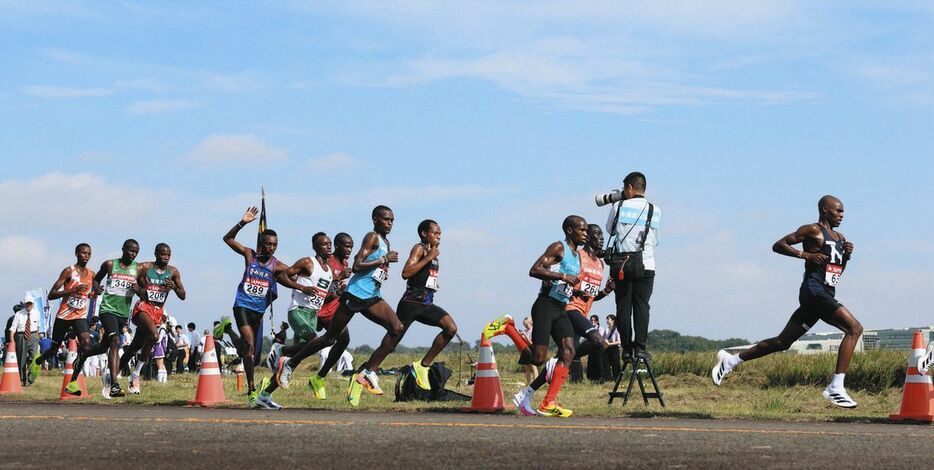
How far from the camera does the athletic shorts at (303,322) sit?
1788cm

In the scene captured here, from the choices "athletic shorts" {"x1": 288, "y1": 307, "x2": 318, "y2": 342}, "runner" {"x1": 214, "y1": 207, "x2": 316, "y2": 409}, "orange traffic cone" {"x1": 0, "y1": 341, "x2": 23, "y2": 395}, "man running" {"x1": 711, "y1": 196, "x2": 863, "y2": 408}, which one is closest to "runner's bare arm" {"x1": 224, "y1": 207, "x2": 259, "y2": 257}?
"runner" {"x1": 214, "y1": 207, "x2": 316, "y2": 409}

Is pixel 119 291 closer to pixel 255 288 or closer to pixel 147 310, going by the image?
pixel 147 310

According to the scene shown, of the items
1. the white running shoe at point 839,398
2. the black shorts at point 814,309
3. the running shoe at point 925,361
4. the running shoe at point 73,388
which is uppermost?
the black shorts at point 814,309

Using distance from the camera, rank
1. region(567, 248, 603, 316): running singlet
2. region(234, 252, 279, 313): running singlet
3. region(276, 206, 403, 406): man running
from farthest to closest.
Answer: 1. region(234, 252, 279, 313): running singlet
2. region(567, 248, 603, 316): running singlet
3. region(276, 206, 403, 406): man running

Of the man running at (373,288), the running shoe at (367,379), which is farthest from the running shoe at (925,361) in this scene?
the running shoe at (367,379)

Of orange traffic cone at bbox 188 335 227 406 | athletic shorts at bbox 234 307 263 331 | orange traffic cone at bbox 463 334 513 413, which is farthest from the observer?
athletic shorts at bbox 234 307 263 331

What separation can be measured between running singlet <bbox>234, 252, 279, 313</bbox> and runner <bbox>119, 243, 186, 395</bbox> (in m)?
1.39

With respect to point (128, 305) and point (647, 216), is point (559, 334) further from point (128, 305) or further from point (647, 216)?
point (128, 305)

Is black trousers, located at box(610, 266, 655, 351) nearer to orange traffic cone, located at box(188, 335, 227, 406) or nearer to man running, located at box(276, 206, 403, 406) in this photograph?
man running, located at box(276, 206, 403, 406)

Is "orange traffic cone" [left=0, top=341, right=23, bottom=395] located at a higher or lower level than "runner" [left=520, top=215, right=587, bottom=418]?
lower

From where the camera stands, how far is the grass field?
13.5m

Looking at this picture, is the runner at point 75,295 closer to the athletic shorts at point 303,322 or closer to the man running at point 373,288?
the athletic shorts at point 303,322

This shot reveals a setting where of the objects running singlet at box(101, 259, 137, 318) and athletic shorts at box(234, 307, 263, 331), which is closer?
athletic shorts at box(234, 307, 263, 331)

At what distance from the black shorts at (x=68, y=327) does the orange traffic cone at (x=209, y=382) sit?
3593mm
